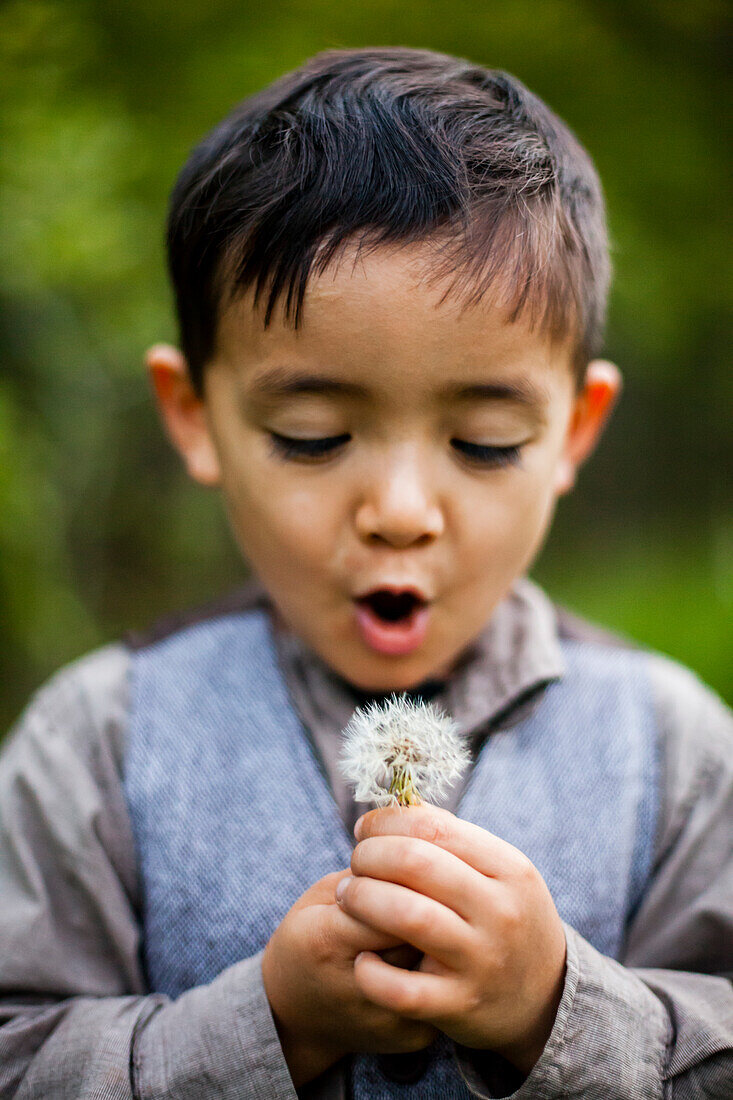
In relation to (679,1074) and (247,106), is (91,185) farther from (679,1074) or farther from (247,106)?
(679,1074)

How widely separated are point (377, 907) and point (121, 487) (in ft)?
10.1

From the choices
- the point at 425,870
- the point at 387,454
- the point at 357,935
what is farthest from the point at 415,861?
the point at 387,454

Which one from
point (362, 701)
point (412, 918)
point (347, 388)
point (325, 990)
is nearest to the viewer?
point (412, 918)

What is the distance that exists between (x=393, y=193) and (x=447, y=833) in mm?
785

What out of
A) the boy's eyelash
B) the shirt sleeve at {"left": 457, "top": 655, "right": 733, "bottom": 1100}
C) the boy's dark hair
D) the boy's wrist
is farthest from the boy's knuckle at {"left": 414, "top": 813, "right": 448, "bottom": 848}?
the boy's dark hair

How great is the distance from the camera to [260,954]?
1.10 meters

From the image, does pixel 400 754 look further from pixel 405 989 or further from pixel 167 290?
pixel 167 290

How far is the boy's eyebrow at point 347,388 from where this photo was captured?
1.09 meters

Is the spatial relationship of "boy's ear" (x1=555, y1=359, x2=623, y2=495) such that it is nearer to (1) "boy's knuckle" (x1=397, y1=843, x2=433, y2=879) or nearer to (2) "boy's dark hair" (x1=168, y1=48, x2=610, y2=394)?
(2) "boy's dark hair" (x1=168, y1=48, x2=610, y2=394)

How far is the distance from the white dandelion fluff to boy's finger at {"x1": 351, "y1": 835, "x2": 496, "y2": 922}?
5 centimetres

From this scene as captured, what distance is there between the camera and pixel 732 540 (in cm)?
462

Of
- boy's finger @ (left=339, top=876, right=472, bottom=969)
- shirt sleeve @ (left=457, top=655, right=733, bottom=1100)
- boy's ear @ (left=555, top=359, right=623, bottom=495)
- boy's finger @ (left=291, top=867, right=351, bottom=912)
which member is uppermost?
boy's ear @ (left=555, top=359, right=623, bottom=495)

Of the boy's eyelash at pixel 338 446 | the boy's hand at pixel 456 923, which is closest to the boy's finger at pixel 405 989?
the boy's hand at pixel 456 923

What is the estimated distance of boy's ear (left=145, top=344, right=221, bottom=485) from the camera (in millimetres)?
1459
